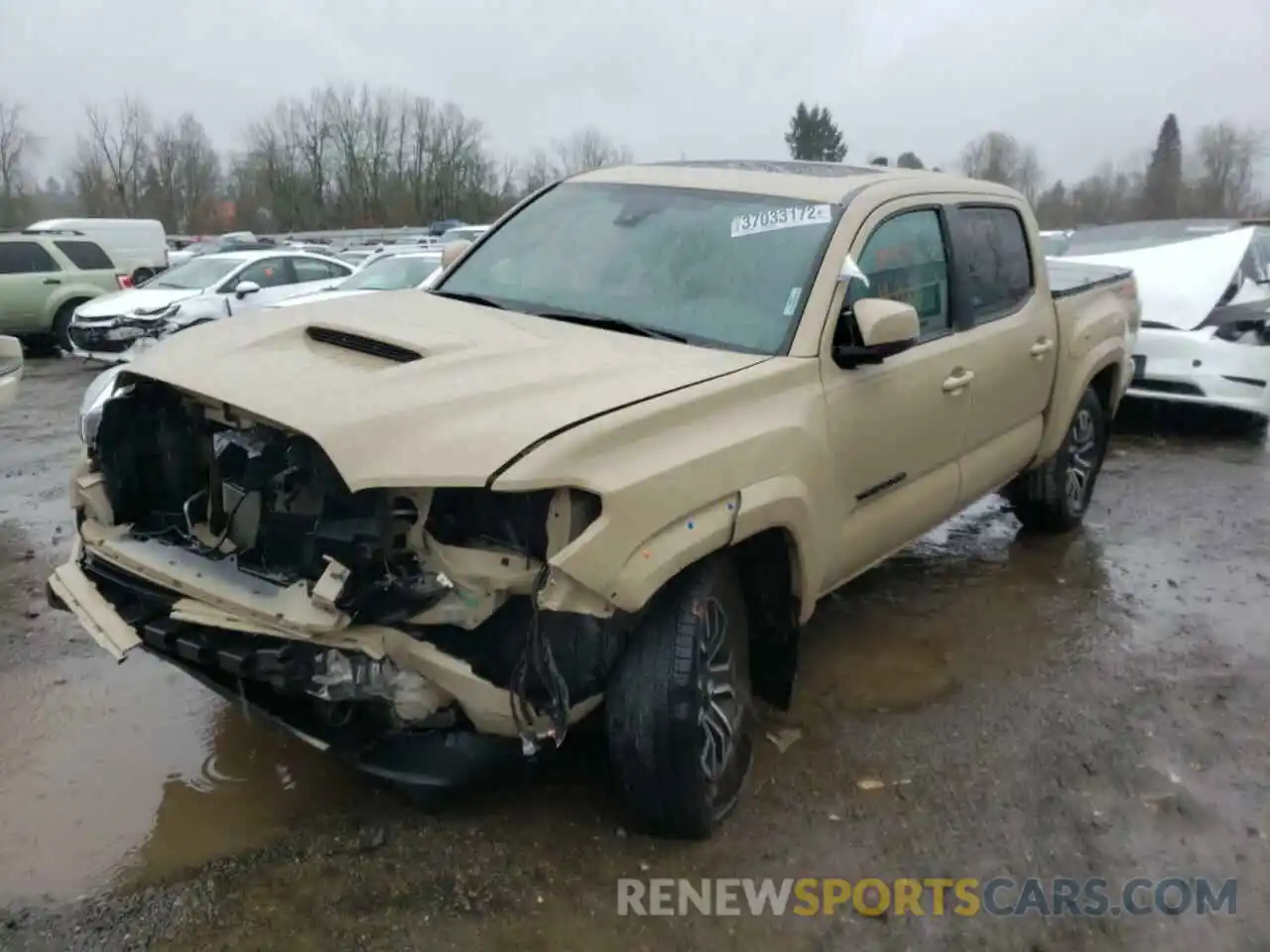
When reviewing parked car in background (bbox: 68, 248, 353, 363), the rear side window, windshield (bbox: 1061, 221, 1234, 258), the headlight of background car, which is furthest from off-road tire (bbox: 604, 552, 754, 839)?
the rear side window

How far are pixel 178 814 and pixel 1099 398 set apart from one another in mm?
5186

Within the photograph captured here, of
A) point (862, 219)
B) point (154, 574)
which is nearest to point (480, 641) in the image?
point (154, 574)

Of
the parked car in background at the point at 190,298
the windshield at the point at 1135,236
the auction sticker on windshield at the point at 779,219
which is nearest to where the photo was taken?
the auction sticker on windshield at the point at 779,219

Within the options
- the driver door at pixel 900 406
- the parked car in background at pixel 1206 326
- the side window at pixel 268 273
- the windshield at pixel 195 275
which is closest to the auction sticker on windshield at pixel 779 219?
the driver door at pixel 900 406

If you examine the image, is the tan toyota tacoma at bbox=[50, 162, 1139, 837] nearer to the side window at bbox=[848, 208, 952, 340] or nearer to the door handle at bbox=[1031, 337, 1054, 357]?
the side window at bbox=[848, 208, 952, 340]

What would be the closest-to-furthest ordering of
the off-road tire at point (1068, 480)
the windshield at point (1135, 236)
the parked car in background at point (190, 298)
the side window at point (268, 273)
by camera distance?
1. the off-road tire at point (1068, 480)
2. the windshield at point (1135, 236)
3. the parked car in background at point (190, 298)
4. the side window at point (268, 273)

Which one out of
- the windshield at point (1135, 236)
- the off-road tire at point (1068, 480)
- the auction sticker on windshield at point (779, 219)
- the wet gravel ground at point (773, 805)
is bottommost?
the wet gravel ground at point (773, 805)

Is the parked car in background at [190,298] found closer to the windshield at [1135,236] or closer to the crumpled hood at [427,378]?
the crumpled hood at [427,378]

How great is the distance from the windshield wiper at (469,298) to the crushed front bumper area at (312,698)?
1586mm

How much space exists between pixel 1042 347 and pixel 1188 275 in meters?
5.53

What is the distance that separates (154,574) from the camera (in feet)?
10.3

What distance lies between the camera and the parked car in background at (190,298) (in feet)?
41.1

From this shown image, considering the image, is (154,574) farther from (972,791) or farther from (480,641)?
(972,791)

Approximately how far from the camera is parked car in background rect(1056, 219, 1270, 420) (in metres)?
8.70
